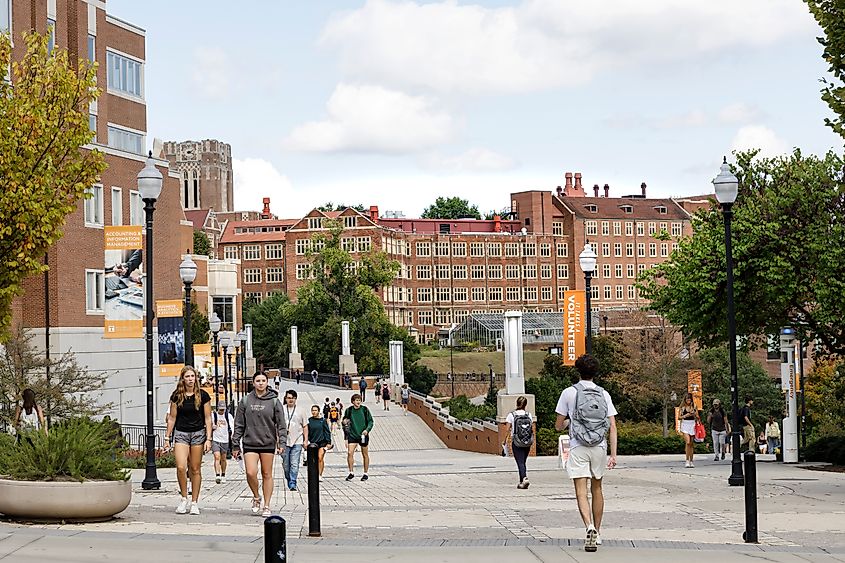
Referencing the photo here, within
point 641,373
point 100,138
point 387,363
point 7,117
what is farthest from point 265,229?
point 7,117

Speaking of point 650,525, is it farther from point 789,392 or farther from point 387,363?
point 387,363

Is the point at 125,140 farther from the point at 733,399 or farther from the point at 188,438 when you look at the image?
the point at 188,438

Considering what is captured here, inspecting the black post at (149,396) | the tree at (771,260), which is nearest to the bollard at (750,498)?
the black post at (149,396)

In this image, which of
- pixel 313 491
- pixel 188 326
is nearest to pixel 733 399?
pixel 313 491

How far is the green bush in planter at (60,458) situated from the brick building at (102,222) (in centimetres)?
2174

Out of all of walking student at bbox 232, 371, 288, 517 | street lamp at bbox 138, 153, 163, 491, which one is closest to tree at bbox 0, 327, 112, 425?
street lamp at bbox 138, 153, 163, 491

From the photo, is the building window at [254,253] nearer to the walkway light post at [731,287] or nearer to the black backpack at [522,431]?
the black backpack at [522,431]

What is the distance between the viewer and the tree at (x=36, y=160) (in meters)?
20.5

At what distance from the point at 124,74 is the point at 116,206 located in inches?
557

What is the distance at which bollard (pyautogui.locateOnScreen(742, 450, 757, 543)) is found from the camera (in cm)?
1302

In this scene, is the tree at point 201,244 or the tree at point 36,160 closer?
the tree at point 36,160

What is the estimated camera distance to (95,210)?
4512 cm

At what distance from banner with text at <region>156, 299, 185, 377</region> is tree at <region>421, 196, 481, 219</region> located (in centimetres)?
14501

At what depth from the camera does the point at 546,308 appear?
15812 centimetres
